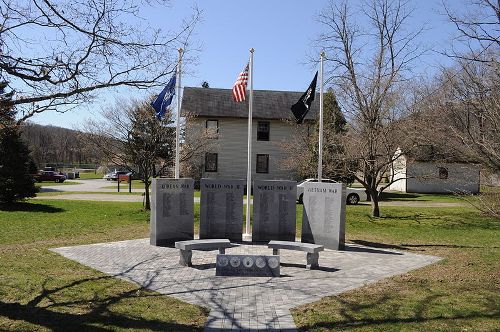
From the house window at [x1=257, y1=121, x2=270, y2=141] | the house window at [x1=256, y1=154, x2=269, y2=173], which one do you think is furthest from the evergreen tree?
the house window at [x1=257, y1=121, x2=270, y2=141]

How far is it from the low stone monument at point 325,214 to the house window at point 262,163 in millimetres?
23303

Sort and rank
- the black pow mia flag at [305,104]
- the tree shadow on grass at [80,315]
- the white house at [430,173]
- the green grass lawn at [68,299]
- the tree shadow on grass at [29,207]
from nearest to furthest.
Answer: the tree shadow on grass at [80,315] → the green grass lawn at [68,299] → the black pow mia flag at [305,104] → the white house at [430,173] → the tree shadow on grass at [29,207]

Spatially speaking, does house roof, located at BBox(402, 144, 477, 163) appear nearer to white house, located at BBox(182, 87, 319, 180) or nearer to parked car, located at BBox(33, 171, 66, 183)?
white house, located at BBox(182, 87, 319, 180)

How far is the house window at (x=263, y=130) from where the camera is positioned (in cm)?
3584

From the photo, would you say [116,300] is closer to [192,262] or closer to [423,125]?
[192,262]

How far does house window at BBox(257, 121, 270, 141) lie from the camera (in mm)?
35844

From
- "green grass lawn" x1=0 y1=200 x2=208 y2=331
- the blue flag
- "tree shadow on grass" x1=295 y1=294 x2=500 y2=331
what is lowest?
"green grass lawn" x1=0 y1=200 x2=208 y2=331

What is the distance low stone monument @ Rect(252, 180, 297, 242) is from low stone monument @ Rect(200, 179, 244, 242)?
1.58 feet

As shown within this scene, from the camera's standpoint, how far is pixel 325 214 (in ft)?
38.8

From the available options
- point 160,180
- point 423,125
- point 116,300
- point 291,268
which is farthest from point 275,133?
point 116,300

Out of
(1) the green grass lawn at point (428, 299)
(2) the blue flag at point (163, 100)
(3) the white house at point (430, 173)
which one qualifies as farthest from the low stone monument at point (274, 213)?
(3) the white house at point (430, 173)

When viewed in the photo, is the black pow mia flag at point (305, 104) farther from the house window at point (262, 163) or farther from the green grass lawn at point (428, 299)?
the house window at point (262, 163)

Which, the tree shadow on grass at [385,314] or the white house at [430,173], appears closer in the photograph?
the tree shadow on grass at [385,314]

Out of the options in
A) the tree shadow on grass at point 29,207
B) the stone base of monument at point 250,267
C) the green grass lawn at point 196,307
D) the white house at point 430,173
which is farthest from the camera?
the tree shadow on grass at point 29,207
